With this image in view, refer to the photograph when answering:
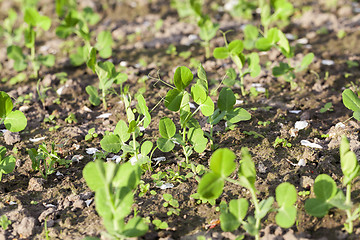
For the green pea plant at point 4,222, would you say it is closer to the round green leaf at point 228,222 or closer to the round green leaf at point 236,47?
the round green leaf at point 228,222

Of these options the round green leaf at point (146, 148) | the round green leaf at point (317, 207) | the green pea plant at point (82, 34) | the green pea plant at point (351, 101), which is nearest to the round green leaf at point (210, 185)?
the round green leaf at point (317, 207)

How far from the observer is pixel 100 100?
10.0 ft

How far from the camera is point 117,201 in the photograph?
1690 millimetres

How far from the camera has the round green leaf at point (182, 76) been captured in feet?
7.20

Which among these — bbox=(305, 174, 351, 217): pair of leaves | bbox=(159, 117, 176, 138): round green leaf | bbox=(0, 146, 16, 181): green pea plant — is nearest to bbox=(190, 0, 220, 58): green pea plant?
bbox=(159, 117, 176, 138): round green leaf

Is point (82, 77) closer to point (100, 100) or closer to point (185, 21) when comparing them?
point (100, 100)

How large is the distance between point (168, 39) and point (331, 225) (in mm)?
2716

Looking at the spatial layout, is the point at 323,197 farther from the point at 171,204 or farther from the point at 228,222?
the point at 171,204

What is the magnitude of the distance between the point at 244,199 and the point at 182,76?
2.55 ft

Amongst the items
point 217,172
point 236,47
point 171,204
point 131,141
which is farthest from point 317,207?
point 236,47

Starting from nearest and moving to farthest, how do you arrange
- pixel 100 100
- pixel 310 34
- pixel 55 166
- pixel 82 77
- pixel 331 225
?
pixel 331 225 → pixel 55 166 → pixel 100 100 → pixel 82 77 → pixel 310 34

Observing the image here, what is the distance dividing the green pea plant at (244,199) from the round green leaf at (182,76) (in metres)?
0.63

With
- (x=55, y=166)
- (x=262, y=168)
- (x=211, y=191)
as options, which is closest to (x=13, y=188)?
(x=55, y=166)

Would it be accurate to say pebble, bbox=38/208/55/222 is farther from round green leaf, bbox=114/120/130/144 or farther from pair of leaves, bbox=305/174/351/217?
pair of leaves, bbox=305/174/351/217
